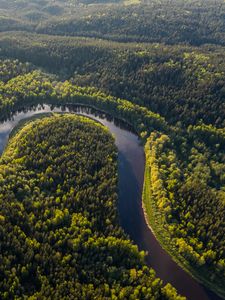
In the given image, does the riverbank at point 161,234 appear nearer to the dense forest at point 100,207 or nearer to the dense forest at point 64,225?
the dense forest at point 100,207

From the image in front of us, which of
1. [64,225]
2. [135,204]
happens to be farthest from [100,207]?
[135,204]

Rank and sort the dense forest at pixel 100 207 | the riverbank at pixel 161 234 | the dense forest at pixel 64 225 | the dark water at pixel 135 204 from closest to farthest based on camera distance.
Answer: the dense forest at pixel 64 225 < the dense forest at pixel 100 207 < the dark water at pixel 135 204 < the riverbank at pixel 161 234

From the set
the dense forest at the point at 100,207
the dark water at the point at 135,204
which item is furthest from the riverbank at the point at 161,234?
the dark water at the point at 135,204

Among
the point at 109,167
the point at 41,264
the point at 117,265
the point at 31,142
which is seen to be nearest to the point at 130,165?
the point at 109,167

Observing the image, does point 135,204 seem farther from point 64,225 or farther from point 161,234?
point 64,225

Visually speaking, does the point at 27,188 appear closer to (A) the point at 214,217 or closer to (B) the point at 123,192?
(B) the point at 123,192

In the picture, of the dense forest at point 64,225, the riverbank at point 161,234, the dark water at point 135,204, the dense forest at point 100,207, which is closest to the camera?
the dense forest at point 64,225
